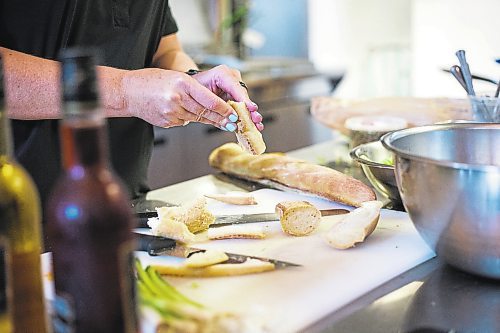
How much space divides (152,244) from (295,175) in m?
0.48

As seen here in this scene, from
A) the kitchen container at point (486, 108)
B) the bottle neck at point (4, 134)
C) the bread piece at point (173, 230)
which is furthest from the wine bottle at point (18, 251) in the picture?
the kitchen container at point (486, 108)

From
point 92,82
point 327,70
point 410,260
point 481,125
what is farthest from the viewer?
point 327,70

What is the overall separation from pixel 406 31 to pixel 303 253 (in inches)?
153

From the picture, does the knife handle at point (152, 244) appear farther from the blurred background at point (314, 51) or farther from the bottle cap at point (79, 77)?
the blurred background at point (314, 51)

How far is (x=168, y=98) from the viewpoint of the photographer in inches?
50.2

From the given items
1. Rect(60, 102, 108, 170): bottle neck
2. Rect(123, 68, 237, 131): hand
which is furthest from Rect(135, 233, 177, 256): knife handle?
Rect(60, 102, 108, 170): bottle neck

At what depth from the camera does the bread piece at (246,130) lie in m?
1.37

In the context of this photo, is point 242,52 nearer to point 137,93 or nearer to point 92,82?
point 137,93

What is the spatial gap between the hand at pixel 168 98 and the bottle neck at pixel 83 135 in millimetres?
636

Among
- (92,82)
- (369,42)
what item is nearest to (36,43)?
(92,82)

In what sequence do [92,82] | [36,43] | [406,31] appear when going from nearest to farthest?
1. [92,82]
2. [36,43]
3. [406,31]

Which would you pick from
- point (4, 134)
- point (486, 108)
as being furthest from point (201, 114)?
point (486, 108)

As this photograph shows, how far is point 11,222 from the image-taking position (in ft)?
2.32

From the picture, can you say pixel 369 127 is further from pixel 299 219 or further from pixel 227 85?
pixel 299 219
